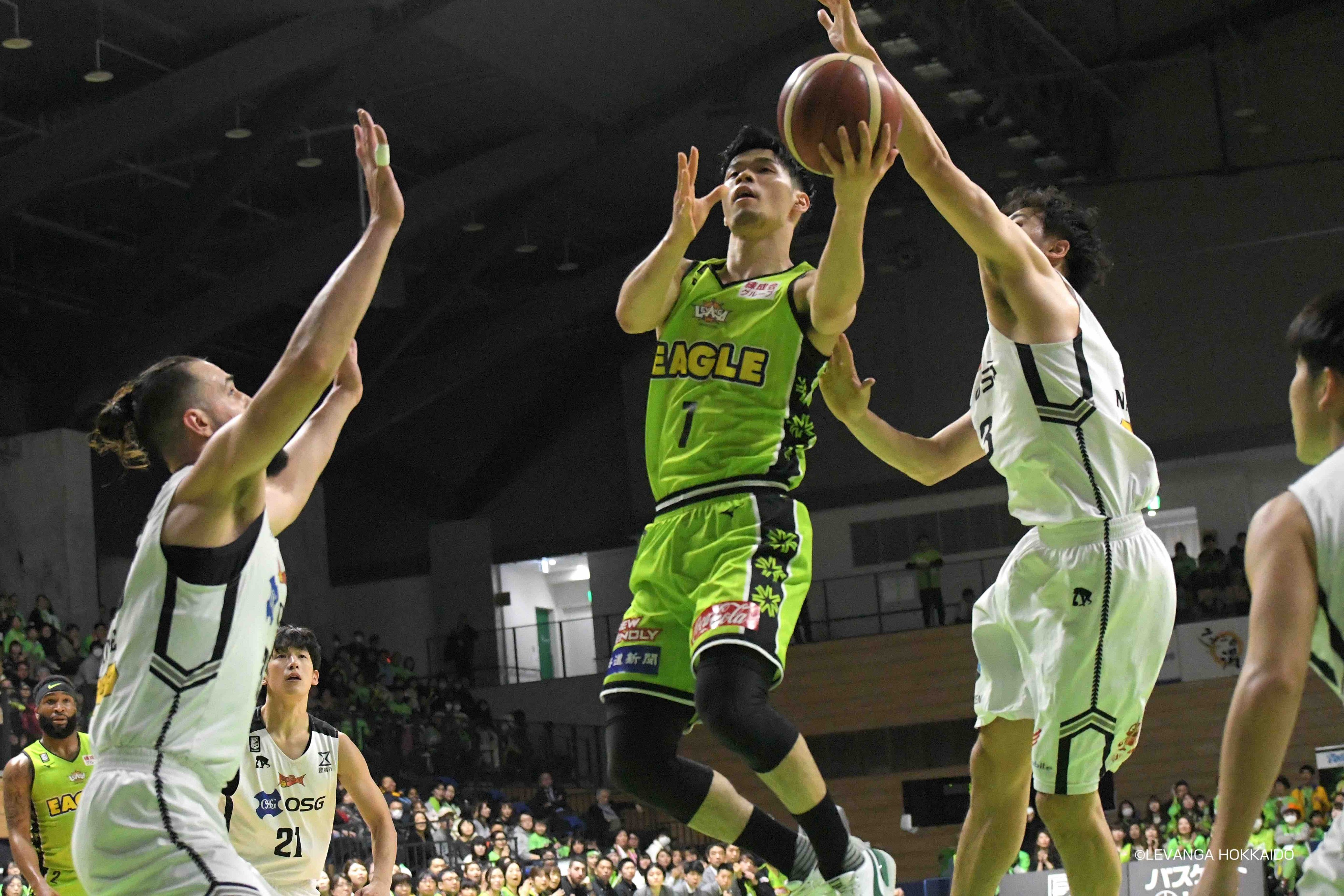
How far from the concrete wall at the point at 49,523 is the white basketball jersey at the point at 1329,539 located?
2391cm

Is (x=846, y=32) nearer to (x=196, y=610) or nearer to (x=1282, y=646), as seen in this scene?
(x=196, y=610)

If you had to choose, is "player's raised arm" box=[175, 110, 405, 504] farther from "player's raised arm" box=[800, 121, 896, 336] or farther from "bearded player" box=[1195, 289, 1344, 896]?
"bearded player" box=[1195, 289, 1344, 896]

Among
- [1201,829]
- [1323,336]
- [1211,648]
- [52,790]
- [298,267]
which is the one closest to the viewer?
[1323,336]

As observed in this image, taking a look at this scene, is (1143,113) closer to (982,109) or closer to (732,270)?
(982,109)

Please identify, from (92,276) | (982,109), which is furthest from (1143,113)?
(92,276)

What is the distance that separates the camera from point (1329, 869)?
292cm

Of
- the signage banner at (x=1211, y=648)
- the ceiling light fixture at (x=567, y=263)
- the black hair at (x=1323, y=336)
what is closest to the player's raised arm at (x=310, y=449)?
the black hair at (x=1323, y=336)

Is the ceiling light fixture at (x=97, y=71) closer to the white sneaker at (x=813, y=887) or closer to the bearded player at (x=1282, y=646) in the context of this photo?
the white sneaker at (x=813, y=887)

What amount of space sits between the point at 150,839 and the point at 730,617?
6.40 ft

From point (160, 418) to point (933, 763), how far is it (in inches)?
981

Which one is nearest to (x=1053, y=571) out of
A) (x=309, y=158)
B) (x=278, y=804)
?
(x=278, y=804)

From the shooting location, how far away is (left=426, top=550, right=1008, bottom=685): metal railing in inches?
1191

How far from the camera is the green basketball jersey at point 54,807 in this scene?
8680 mm

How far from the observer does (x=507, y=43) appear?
22312 millimetres
